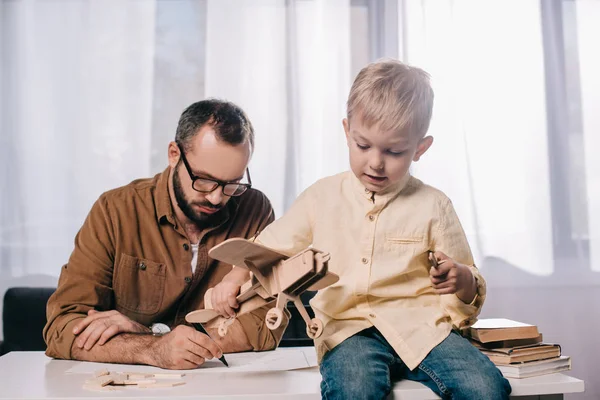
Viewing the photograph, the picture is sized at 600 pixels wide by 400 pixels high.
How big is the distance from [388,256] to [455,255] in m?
0.13

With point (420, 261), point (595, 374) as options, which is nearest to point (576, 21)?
point (595, 374)

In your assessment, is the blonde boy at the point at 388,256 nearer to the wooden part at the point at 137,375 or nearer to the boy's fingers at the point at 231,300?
the boy's fingers at the point at 231,300

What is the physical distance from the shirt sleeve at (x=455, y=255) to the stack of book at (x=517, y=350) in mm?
45

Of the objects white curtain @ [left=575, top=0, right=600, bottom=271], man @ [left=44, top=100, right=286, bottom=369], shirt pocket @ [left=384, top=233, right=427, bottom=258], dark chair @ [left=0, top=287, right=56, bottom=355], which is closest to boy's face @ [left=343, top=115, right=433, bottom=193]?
shirt pocket @ [left=384, top=233, right=427, bottom=258]

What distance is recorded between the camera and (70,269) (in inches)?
71.6

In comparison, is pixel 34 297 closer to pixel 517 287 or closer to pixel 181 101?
pixel 181 101

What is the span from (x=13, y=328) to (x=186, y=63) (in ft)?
3.90

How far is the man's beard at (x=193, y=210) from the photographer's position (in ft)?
6.15

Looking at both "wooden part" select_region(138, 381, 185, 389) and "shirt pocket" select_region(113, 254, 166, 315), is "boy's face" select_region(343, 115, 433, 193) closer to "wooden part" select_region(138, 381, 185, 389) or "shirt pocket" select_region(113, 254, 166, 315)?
"wooden part" select_region(138, 381, 185, 389)

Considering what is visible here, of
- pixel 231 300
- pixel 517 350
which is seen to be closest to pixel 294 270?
pixel 231 300

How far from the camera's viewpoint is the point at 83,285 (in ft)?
5.89

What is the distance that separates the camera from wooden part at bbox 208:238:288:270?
1.21 metres

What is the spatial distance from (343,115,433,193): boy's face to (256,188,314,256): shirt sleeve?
0.14m

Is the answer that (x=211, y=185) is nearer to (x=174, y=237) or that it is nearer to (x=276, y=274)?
(x=174, y=237)
